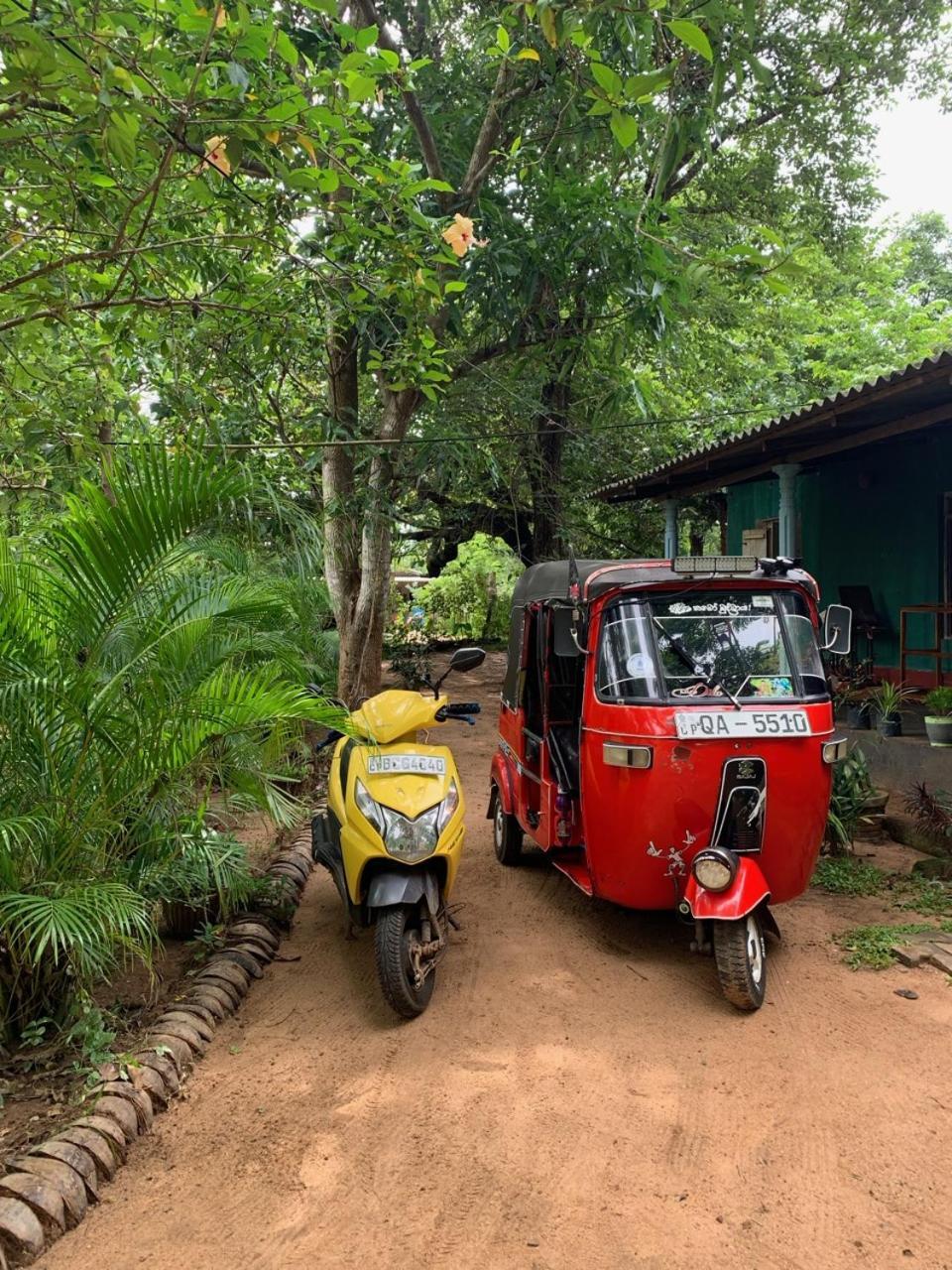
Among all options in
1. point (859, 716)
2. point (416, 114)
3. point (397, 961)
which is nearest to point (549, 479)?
point (416, 114)

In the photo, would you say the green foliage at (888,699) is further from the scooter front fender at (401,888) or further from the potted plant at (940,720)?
the scooter front fender at (401,888)

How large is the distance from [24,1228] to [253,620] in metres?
2.45

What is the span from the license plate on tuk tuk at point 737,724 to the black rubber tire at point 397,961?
4.94ft

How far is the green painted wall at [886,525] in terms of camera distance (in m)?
8.51

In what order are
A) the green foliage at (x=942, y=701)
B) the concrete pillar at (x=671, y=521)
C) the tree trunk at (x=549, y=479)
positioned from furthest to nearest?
1. the concrete pillar at (x=671, y=521)
2. the tree trunk at (x=549, y=479)
3. the green foliage at (x=942, y=701)

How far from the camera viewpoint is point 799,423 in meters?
7.45

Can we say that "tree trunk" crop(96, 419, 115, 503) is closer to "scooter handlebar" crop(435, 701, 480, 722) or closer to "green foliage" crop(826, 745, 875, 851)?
"scooter handlebar" crop(435, 701, 480, 722)

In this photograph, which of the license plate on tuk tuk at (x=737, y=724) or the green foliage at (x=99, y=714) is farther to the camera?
the license plate on tuk tuk at (x=737, y=724)

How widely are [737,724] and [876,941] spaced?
1.61m

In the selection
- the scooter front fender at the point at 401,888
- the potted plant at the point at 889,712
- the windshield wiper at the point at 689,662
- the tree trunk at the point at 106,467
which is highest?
the tree trunk at the point at 106,467

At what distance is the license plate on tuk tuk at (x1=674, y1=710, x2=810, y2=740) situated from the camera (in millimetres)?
3881

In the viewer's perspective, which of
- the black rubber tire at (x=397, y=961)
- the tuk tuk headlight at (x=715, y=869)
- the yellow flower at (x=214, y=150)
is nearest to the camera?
the yellow flower at (x=214, y=150)

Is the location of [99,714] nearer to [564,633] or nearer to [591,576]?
[564,633]

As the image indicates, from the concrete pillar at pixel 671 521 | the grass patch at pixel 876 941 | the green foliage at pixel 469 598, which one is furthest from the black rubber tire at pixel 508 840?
the green foliage at pixel 469 598
